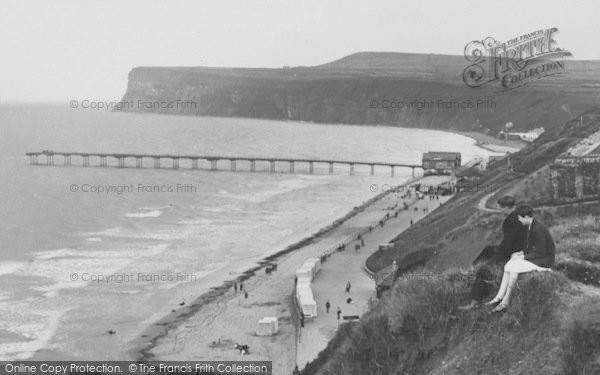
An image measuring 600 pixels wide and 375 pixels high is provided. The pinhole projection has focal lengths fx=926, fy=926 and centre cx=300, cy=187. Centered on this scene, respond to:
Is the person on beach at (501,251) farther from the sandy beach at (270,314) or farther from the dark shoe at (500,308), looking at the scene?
the sandy beach at (270,314)

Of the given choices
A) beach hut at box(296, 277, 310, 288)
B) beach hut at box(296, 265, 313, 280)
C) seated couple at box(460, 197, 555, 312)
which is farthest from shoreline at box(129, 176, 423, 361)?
seated couple at box(460, 197, 555, 312)

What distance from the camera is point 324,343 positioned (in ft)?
115

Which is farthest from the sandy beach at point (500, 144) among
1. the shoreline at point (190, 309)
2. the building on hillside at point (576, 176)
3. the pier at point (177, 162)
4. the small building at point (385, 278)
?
the building on hillside at point (576, 176)

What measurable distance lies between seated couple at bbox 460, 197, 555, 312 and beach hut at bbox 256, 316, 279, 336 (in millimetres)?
26249

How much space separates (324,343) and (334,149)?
144 meters

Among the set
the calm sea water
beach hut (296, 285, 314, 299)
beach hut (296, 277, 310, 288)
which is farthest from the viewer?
beach hut (296, 277, 310, 288)

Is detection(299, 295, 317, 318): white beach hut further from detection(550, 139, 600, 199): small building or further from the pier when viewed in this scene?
the pier

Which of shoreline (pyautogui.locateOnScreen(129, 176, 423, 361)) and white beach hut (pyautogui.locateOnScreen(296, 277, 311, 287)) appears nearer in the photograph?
shoreline (pyautogui.locateOnScreen(129, 176, 423, 361))

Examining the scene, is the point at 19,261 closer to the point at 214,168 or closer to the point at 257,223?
the point at 257,223

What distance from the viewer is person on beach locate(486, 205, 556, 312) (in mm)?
12922

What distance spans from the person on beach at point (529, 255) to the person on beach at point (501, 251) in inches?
5.7

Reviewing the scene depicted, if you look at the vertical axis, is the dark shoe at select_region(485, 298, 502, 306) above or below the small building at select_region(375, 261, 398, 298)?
above

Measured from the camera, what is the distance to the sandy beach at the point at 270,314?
3619 centimetres

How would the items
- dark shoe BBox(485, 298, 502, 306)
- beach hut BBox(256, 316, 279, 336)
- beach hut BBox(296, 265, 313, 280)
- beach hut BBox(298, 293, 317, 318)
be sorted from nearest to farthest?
dark shoe BBox(485, 298, 502, 306), beach hut BBox(256, 316, 279, 336), beach hut BBox(298, 293, 317, 318), beach hut BBox(296, 265, 313, 280)
